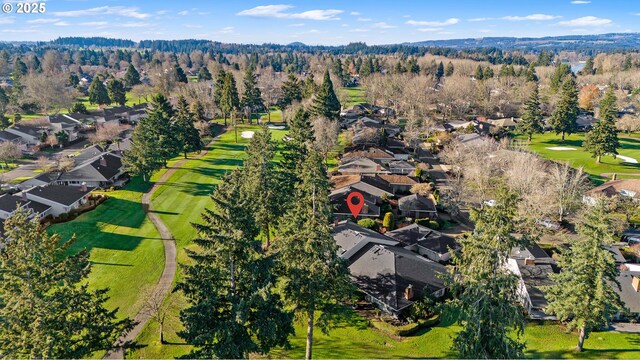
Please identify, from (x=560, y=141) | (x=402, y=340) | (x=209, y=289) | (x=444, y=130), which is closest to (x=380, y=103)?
(x=444, y=130)

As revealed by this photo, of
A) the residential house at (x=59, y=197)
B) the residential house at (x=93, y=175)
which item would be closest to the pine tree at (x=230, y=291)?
the residential house at (x=59, y=197)

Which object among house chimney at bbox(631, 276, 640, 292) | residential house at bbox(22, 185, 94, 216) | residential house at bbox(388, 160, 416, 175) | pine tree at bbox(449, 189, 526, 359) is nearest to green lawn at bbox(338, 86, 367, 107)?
residential house at bbox(388, 160, 416, 175)

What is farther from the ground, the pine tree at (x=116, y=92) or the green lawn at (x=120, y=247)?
the pine tree at (x=116, y=92)

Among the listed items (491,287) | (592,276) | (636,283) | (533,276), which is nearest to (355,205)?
(533,276)

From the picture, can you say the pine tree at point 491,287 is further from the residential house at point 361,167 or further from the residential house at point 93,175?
the residential house at point 93,175

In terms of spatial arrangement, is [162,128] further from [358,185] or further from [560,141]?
[560,141]

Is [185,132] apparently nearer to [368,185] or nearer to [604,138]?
[368,185]
